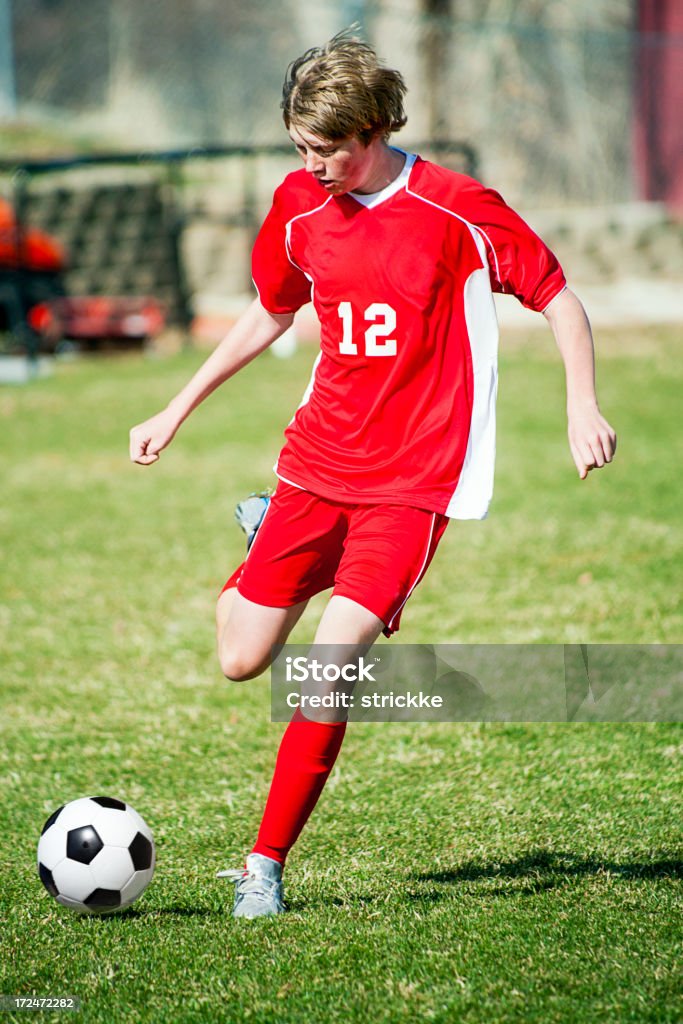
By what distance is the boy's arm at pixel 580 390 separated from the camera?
9.61ft

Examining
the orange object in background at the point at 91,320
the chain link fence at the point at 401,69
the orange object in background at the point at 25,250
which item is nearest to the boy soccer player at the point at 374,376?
the orange object in background at the point at 25,250

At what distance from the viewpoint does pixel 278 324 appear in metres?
3.56

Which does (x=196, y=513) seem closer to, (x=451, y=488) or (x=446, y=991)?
(x=451, y=488)

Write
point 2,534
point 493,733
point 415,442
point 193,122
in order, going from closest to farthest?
point 415,442, point 493,733, point 2,534, point 193,122

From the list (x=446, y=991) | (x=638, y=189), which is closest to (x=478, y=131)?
(x=638, y=189)

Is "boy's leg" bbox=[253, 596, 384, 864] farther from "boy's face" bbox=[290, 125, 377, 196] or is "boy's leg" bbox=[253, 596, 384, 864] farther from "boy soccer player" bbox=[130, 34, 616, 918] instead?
"boy's face" bbox=[290, 125, 377, 196]

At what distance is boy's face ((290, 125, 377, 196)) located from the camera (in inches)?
118

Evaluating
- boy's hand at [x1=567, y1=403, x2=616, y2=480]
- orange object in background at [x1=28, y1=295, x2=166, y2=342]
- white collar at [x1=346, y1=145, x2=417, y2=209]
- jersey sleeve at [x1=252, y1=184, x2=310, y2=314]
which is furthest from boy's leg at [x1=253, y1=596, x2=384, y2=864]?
orange object in background at [x1=28, y1=295, x2=166, y2=342]

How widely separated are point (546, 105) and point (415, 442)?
1525 centimetres

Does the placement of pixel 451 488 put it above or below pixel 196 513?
above

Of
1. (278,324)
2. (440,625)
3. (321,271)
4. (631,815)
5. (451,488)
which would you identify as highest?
(321,271)

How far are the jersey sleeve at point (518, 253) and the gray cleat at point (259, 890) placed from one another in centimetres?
158

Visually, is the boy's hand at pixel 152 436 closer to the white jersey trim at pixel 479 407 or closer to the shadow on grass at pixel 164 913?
the white jersey trim at pixel 479 407

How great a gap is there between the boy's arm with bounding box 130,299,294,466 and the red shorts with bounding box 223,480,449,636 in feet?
1.22
